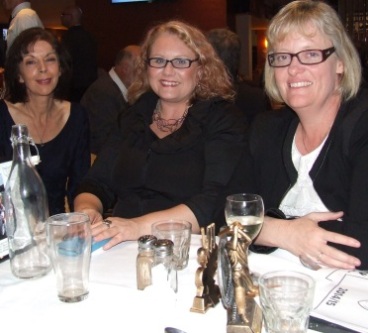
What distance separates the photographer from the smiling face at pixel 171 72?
2.31 m

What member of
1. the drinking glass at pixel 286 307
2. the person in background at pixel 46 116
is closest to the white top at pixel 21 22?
the person in background at pixel 46 116

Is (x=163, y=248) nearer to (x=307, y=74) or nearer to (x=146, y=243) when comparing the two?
(x=146, y=243)

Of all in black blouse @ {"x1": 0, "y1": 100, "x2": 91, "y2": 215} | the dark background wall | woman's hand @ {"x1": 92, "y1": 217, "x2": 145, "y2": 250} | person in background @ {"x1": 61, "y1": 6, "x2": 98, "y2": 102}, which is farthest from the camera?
the dark background wall

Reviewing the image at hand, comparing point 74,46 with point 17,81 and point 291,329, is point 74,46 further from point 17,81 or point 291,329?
point 291,329

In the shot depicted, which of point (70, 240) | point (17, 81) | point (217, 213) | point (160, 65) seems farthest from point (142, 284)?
point (17, 81)

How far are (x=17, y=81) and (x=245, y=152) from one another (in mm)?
1498

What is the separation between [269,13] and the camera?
11.0 metres

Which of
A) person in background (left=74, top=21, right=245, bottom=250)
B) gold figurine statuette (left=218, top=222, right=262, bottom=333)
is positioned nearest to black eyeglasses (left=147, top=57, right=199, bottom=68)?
person in background (left=74, top=21, right=245, bottom=250)

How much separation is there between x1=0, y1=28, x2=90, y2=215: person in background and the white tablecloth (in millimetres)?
1441

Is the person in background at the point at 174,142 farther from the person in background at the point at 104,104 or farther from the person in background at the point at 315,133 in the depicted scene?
the person in background at the point at 104,104

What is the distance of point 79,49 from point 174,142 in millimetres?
4247

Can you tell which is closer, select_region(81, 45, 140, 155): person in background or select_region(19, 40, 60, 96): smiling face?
select_region(19, 40, 60, 96): smiling face

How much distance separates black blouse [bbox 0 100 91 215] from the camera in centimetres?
271

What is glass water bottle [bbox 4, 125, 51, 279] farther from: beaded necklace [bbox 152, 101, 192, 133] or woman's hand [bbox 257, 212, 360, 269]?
beaded necklace [bbox 152, 101, 192, 133]
